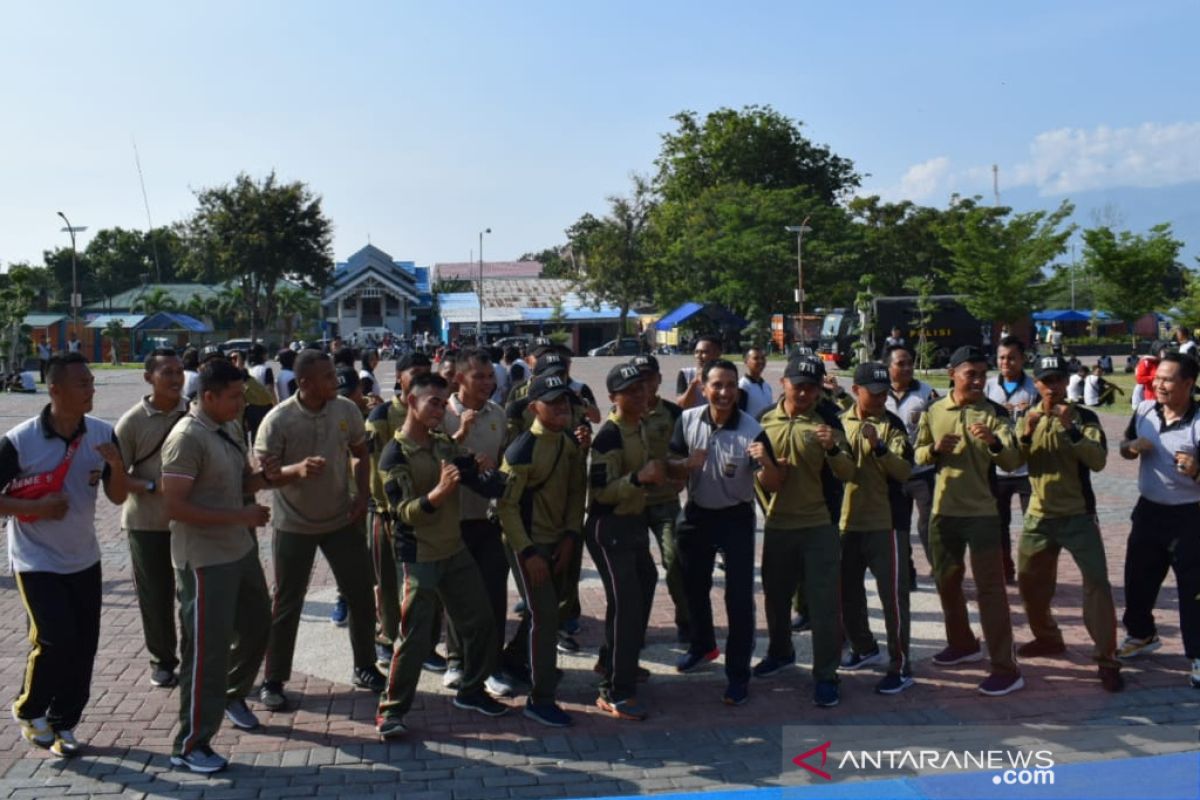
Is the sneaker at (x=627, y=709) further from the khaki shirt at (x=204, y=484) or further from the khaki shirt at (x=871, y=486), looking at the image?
the khaki shirt at (x=204, y=484)

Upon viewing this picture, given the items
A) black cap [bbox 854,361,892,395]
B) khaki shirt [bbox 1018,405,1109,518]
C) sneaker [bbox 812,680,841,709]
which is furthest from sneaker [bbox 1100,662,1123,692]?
black cap [bbox 854,361,892,395]

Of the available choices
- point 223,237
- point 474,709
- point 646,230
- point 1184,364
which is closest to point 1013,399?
point 1184,364

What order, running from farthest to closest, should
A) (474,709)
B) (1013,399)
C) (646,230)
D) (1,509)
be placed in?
(646,230), (1013,399), (474,709), (1,509)

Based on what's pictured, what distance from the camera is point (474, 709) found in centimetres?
611

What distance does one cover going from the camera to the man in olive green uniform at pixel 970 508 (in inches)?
245

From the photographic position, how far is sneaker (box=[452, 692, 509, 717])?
603cm

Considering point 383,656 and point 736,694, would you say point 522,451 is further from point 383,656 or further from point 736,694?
point 383,656

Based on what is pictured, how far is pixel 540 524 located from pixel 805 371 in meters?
1.72

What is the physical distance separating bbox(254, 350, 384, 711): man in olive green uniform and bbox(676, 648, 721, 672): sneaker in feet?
6.12

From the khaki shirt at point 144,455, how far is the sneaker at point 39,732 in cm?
120

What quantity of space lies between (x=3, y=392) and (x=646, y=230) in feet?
127

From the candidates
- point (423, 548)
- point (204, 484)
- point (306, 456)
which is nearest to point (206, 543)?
point (204, 484)

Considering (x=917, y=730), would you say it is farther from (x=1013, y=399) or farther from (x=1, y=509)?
(x=1, y=509)

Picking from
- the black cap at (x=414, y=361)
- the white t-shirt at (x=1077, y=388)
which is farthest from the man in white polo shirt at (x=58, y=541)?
the white t-shirt at (x=1077, y=388)
